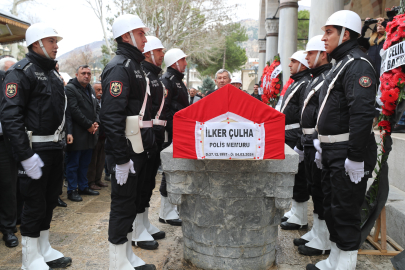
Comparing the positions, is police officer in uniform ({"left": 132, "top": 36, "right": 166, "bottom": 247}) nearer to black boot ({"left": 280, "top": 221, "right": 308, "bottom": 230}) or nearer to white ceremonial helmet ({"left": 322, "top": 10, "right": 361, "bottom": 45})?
black boot ({"left": 280, "top": 221, "right": 308, "bottom": 230})

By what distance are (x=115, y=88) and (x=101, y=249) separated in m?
2.14

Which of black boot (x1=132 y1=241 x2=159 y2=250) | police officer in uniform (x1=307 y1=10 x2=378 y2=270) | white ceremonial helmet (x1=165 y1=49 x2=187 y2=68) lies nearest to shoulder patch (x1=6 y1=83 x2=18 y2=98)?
black boot (x1=132 y1=241 x2=159 y2=250)

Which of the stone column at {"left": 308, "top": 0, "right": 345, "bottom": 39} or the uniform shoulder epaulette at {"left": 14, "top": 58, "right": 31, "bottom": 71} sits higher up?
the stone column at {"left": 308, "top": 0, "right": 345, "bottom": 39}

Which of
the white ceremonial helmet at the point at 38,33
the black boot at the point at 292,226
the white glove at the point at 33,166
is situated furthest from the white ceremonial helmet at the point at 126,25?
the black boot at the point at 292,226

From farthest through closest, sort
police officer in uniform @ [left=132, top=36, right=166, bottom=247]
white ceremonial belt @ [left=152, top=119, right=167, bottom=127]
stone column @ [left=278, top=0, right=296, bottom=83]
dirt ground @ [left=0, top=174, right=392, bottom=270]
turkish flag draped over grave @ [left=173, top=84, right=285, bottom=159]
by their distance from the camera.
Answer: stone column @ [left=278, top=0, right=296, bottom=83] < white ceremonial belt @ [left=152, top=119, right=167, bottom=127] < police officer in uniform @ [left=132, top=36, right=166, bottom=247] < dirt ground @ [left=0, top=174, right=392, bottom=270] < turkish flag draped over grave @ [left=173, top=84, right=285, bottom=159]

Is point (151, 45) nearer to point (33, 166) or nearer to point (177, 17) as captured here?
point (33, 166)

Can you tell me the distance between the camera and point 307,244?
4.06m

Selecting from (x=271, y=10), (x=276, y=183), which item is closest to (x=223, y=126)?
(x=276, y=183)

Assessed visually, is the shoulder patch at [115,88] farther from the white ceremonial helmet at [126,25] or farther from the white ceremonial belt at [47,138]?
the white ceremonial belt at [47,138]

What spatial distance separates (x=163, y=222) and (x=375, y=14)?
10.9 meters

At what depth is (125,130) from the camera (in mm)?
3217

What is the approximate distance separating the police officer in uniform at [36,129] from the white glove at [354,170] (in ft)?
9.90

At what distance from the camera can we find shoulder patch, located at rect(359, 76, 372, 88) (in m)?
2.99

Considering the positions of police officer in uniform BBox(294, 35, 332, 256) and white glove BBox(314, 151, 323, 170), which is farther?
police officer in uniform BBox(294, 35, 332, 256)
